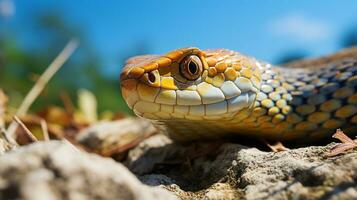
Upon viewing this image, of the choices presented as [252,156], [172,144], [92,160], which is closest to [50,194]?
[92,160]

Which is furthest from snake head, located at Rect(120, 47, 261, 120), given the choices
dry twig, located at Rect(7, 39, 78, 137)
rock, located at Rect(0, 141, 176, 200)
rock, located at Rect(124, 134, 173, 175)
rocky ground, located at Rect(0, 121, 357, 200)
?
dry twig, located at Rect(7, 39, 78, 137)

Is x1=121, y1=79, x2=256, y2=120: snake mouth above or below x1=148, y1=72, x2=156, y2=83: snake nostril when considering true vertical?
below

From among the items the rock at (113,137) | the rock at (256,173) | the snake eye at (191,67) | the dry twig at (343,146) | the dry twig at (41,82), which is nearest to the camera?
the rock at (256,173)

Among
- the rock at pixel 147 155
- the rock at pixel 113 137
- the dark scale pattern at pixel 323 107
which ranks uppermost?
the dark scale pattern at pixel 323 107

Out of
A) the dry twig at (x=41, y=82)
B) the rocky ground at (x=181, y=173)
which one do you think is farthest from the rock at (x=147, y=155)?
the dry twig at (x=41, y=82)

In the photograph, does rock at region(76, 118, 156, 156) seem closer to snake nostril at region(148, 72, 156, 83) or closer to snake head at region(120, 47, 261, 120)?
snake head at region(120, 47, 261, 120)

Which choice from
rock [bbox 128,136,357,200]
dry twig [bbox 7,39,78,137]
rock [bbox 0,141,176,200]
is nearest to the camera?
rock [bbox 0,141,176,200]

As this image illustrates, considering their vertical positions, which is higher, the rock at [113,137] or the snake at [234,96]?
the snake at [234,96]

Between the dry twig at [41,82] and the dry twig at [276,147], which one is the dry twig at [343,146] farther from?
the dry twig at [41,82]

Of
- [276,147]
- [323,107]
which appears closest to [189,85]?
[276,147]
